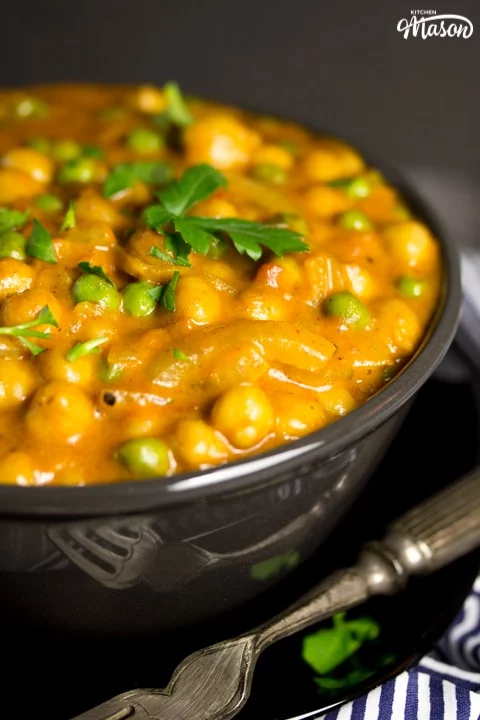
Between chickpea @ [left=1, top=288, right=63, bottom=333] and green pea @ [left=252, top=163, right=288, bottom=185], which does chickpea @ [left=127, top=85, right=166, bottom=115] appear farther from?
chickpea @ [left=1, top=288, right=63, bottom=333]

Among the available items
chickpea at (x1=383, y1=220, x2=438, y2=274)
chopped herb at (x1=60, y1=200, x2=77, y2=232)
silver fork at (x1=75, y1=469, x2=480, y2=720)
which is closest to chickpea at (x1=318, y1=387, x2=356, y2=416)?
silver fork at (x1=75, y1=469, x2=480, y2=720)

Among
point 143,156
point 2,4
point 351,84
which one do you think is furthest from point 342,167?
point 2,4

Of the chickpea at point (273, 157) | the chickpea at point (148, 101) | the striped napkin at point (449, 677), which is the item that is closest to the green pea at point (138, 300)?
the chickpea at point (273, 157)

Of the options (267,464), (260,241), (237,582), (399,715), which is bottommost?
(399,715)

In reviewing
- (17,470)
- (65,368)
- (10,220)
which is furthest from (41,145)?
(17,470)

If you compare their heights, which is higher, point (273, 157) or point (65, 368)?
point (273, 157)

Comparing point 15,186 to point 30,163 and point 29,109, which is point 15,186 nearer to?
point 30,163

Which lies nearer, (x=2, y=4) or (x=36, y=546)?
(x=36, y=546)

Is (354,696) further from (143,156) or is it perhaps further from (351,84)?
(351,84)
